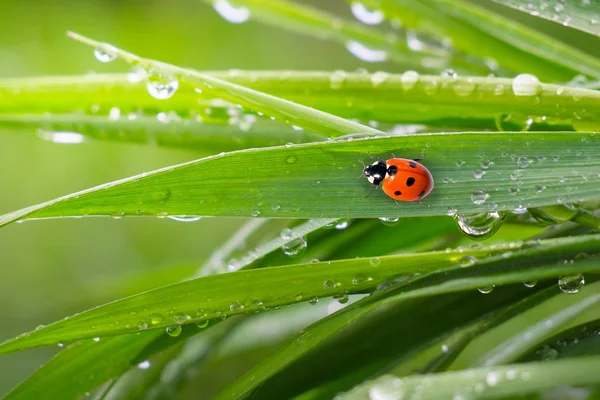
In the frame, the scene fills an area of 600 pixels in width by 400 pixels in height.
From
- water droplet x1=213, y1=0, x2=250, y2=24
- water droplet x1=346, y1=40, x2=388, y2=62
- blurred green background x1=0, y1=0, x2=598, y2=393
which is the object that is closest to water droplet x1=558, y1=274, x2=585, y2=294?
water droplet x1=346, y1=40, x2=388, y2=62

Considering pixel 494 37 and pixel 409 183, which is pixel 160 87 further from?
pixel 494 37

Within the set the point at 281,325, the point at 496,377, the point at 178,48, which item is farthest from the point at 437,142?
the point at 178,48

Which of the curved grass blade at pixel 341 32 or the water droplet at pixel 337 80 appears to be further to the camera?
the curved grass blade at pixel 341 32

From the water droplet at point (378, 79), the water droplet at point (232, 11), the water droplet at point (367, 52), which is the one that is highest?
the water droplet at point (232, 11)

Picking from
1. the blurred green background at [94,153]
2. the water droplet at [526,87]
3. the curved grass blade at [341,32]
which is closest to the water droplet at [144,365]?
the water droplet at [526,87]

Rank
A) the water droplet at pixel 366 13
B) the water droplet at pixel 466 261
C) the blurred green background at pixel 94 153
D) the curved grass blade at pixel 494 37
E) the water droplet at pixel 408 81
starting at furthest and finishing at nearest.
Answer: the blurred green background at pixel 94 153 → the water droplet at pixel 366 13 → the curved grass blade at pixel 494 37 → the water droplet at pixel 408 81 → the water droplet at pixel 466 261

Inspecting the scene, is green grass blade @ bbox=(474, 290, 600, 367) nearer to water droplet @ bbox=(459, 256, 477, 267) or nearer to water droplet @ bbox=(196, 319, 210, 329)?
water droplet @ bbox=(459, 256, 477, 267)

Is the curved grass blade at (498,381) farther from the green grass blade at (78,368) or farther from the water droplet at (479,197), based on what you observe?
the green grass blade at (78,368)
